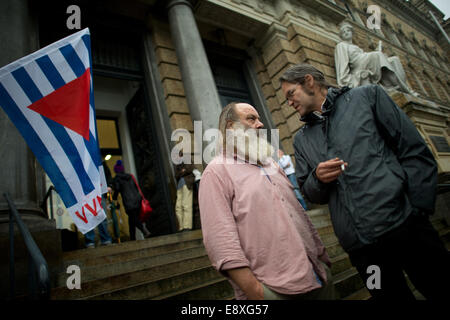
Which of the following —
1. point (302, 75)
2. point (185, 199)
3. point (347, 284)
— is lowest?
point (347, 284)

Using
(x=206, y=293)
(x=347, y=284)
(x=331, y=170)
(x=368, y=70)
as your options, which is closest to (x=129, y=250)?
(x=206, y=293)

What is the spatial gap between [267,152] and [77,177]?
5.20 ft

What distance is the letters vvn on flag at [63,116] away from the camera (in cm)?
192

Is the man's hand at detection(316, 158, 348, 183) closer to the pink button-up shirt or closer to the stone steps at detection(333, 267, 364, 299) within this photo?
the pink button-up shirt

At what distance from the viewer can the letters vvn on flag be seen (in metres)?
1.92

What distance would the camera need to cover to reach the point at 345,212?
134 cm

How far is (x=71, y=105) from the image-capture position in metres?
2.16

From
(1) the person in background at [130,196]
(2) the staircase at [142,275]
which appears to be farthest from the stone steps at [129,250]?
(1) the person in background at [130,196]

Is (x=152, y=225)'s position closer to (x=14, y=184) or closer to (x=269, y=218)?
(x=14, y=184)

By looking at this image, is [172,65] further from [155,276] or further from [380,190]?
[380,190]

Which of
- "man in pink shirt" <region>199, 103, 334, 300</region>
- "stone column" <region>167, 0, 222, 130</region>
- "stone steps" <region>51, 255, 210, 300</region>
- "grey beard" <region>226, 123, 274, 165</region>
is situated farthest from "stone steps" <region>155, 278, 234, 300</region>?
"stone column" <region>167, 0, 222, 130</region>

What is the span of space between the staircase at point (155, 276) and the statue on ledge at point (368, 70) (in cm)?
601

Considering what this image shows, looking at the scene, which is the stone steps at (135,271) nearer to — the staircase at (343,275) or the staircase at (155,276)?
the staircase at (155,276)

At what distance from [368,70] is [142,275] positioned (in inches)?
320
